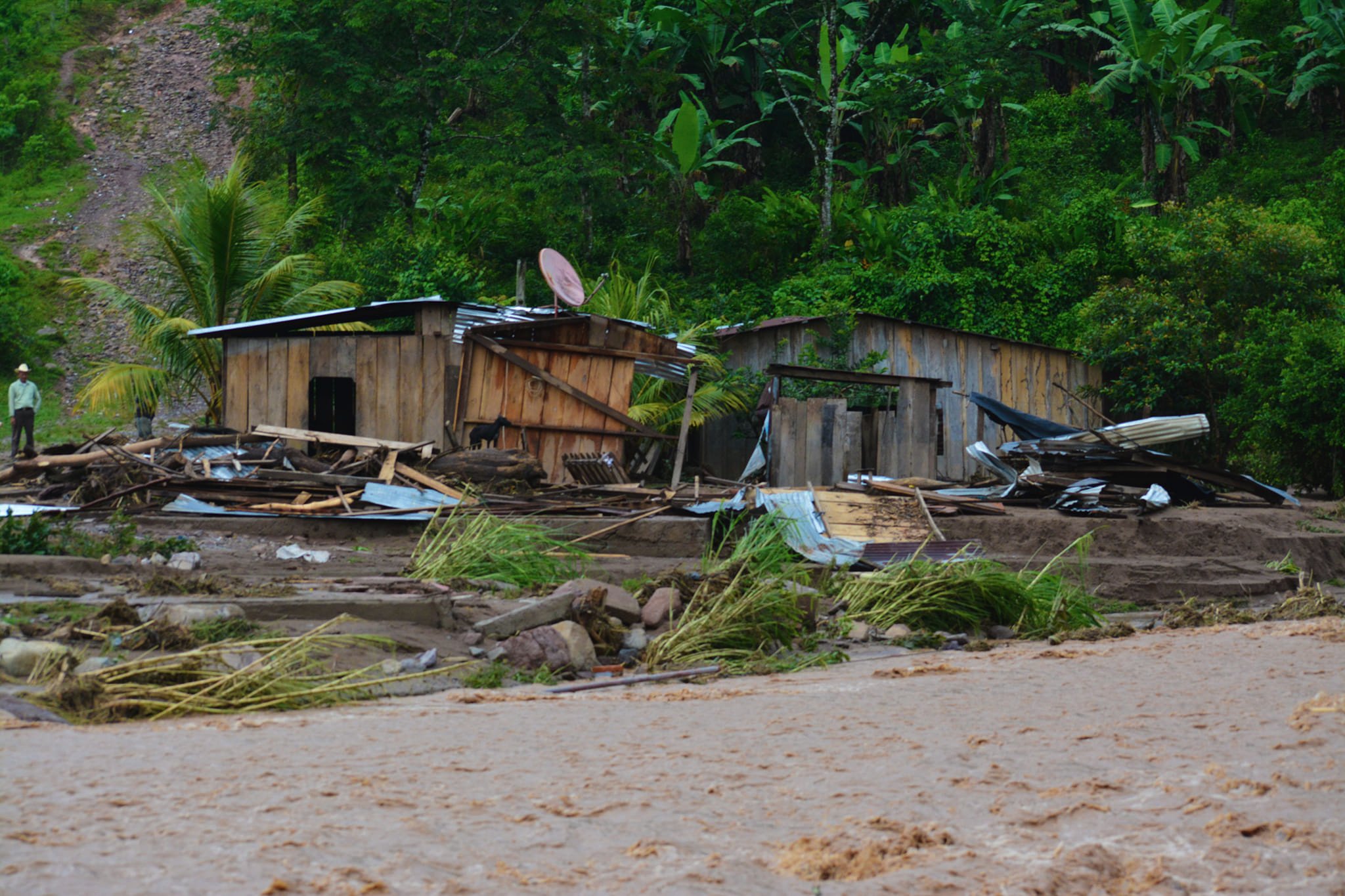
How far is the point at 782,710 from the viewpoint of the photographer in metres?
5.20

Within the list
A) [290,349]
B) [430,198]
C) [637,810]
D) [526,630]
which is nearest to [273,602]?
[526,630]

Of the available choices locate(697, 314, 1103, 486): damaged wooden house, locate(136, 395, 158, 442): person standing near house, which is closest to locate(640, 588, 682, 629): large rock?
locate(697, 314, 1103, 486): damaged wooden house

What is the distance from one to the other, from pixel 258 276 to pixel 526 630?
14.1 m

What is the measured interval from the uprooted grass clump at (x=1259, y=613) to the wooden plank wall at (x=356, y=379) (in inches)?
323

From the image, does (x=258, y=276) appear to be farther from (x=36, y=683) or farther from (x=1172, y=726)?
(x=1172, y=726)

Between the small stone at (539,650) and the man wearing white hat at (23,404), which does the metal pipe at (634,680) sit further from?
the man wearing white hat at (23,404)

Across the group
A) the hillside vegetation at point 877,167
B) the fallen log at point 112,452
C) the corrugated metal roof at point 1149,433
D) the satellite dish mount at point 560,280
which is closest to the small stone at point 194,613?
the fallen log at point 112,452

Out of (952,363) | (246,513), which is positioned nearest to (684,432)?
(246,513)

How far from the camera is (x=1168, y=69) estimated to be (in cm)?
2517

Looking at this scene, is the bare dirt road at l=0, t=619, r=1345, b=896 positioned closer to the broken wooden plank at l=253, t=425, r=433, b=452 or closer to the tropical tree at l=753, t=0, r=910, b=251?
the broken wooden plank at l=253, t=425, r=433, b=452

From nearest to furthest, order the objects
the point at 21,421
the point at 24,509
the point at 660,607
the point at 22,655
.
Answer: the point at 22,655, the point at 660,607, the point at 24,509, the point at 21,421

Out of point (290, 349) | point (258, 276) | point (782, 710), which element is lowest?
point (782, 710)

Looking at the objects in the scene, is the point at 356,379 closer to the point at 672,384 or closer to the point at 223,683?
the point at 672,384

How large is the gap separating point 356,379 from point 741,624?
8297 mm
